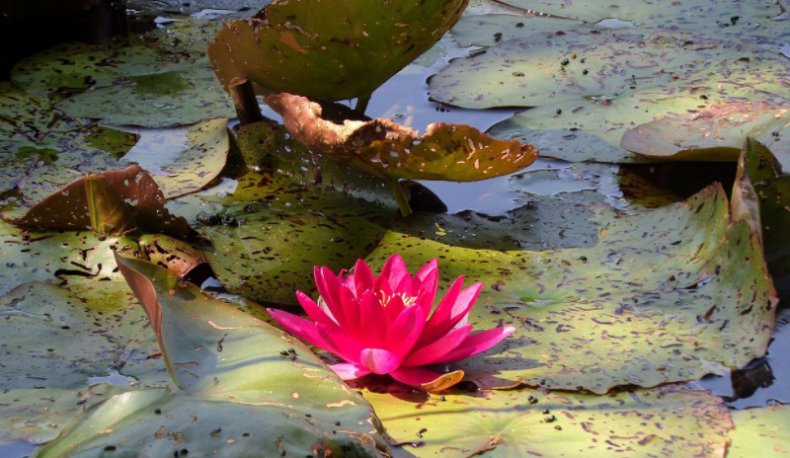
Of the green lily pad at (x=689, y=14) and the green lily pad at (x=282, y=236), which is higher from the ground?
the green lily pad at (x=689, y=14)

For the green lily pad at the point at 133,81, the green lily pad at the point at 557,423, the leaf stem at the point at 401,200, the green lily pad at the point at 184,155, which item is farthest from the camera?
the green lily pad at the point at 133,81

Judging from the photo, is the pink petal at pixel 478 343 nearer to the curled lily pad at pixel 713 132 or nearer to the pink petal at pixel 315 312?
the pink petal at pixel 315 312

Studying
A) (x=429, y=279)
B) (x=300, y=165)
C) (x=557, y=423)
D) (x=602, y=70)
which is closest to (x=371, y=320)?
(x=429, y=279)

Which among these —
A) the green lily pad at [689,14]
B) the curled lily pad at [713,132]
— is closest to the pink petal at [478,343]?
the curled lily pad at [713,132]

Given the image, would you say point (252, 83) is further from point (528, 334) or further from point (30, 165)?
point (528, 334)

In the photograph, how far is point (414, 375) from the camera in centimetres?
151

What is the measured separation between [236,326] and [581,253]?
2.20ft

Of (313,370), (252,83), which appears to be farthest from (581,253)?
(252,83)

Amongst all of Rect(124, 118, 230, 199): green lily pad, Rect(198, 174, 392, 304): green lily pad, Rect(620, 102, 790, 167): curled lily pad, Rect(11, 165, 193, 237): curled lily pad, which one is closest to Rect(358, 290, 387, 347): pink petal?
Rect(198, 174, 392, 304): green lily pad

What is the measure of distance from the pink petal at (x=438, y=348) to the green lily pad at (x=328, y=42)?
0.73 m

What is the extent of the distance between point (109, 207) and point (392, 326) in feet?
1.99

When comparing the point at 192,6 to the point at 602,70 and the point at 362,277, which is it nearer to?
the point at 602,70

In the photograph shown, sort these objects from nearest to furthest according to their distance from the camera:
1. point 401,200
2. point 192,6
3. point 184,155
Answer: point 401,200 < point 184,155 < point 192,6

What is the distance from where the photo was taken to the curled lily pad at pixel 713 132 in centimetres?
199
